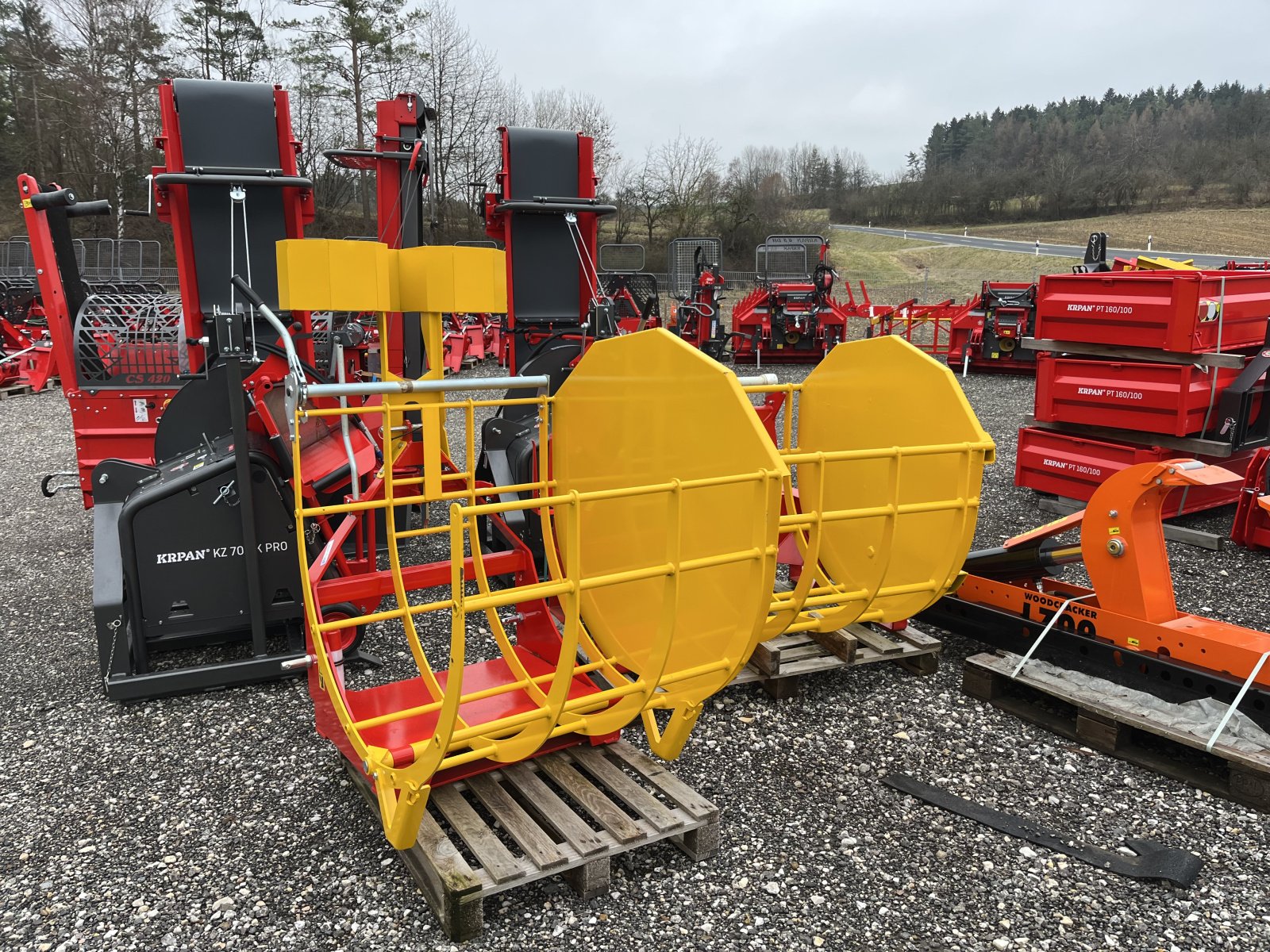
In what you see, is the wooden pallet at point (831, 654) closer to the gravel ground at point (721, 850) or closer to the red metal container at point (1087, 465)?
the gravel ground at point (721, 850)

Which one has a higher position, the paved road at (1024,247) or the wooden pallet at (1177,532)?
the paved road at (1024,247)

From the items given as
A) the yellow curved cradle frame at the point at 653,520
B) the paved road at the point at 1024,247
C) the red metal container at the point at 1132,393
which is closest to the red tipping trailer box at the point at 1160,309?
the red metal container at the point at 1132,393

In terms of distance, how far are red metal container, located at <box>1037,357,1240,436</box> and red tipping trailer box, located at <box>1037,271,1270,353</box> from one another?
0.60 ft

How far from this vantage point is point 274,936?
2562 millimetres

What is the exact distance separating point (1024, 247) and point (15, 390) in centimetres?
3856

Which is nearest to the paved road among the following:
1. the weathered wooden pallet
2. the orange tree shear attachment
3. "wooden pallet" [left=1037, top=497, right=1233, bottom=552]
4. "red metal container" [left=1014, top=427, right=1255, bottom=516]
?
"red metal container" [left=1014, top=427, right=1255, bottom=516]

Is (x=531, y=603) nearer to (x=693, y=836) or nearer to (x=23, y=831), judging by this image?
(x=693, y=836)

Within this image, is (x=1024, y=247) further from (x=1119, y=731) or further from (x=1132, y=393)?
(x=1119, y=731)

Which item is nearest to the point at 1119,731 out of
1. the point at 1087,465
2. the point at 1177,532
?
the point at 1177,532

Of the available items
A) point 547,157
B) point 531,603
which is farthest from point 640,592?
point 547,157

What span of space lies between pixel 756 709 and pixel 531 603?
1211mm

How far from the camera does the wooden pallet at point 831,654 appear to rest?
411 centimetres

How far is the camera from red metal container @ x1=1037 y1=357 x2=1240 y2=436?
247 inches

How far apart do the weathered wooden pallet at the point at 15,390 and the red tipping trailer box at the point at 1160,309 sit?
51.7 feet
